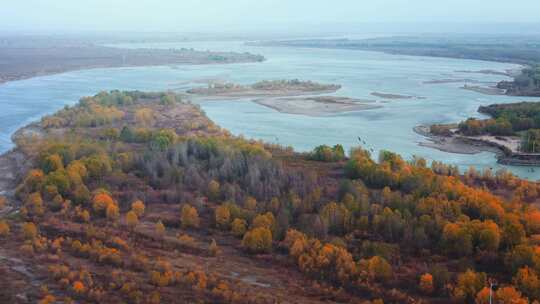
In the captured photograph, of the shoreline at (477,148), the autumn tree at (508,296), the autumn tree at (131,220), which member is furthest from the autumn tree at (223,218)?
the shoreline at (477,148)

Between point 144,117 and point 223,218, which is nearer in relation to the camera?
point 223,218

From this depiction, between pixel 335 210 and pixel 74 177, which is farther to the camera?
pixel 74 177

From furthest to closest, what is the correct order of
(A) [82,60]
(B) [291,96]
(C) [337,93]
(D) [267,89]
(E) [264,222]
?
(A) [82,60], (D) [267,89], (C) [337,93], (B) [291,96], (E) [264,222]

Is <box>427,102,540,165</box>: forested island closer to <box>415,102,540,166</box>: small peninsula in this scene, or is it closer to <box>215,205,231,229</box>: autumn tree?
<box>415,102,540,166</box>: small peninsula

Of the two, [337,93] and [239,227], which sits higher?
[337,93]

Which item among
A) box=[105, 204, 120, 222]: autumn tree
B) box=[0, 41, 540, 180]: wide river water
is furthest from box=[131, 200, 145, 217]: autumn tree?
box=[0, 41, 540, 180]: wide river water

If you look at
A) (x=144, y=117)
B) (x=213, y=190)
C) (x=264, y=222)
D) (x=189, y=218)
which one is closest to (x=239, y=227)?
(x=264, y=222)

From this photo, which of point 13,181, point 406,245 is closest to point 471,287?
point 406,245

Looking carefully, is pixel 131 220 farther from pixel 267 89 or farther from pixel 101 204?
pixel 267 89

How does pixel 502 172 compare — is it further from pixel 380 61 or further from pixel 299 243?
pixel 380 61
